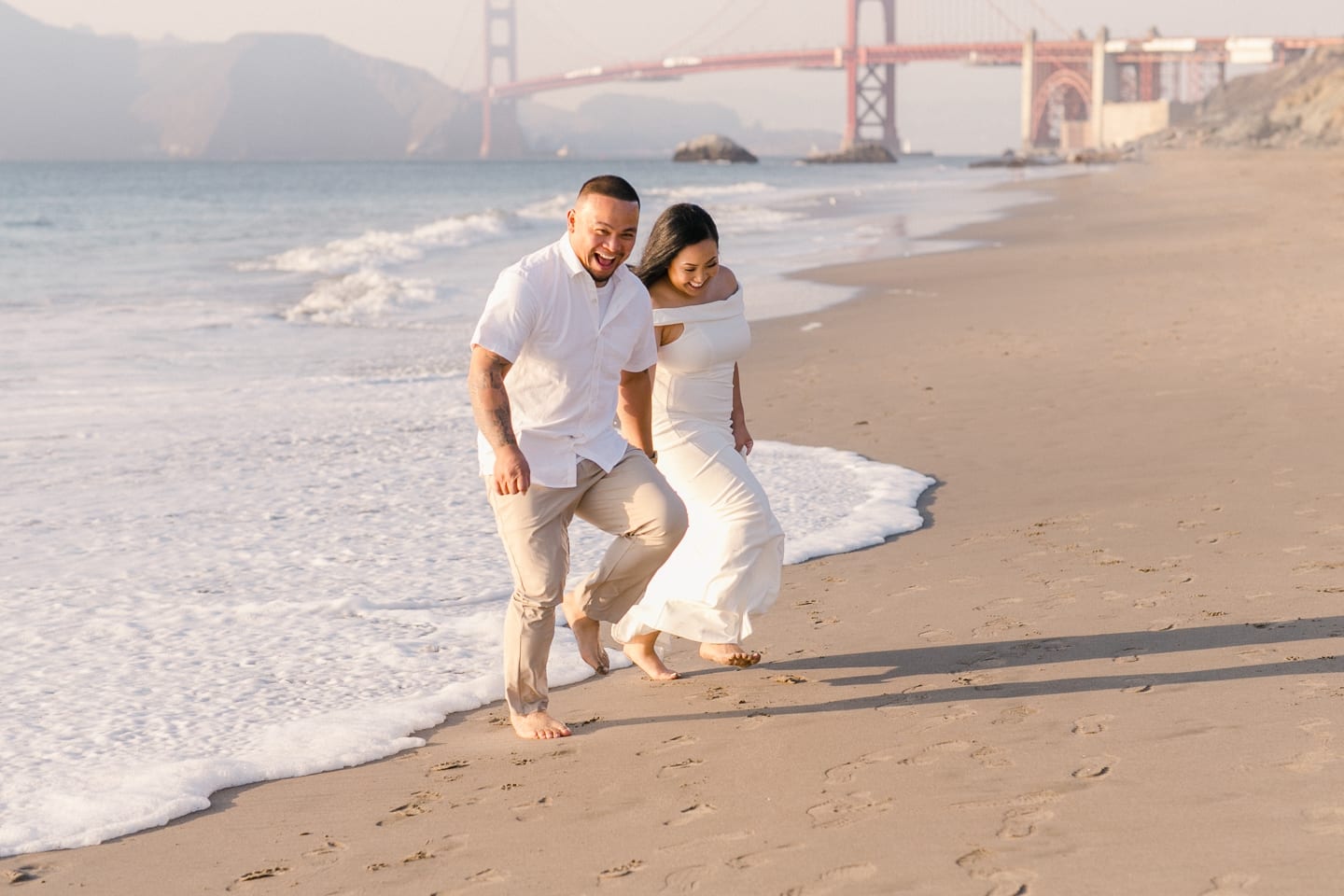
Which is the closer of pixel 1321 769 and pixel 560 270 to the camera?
pixel 1321 769

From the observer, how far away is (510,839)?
241 cm

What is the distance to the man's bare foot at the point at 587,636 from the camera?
3.26 meters

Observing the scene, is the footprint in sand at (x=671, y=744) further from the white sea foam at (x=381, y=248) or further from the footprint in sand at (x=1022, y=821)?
the white sea foam at (x=381, y=248)

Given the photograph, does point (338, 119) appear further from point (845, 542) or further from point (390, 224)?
point (845, 542)

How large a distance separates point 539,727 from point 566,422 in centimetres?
65

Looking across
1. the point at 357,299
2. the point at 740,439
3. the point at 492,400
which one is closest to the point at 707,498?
the point at 740,439

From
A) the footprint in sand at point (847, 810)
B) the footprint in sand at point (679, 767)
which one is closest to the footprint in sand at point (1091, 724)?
the footprint in sand at point (847, 810)

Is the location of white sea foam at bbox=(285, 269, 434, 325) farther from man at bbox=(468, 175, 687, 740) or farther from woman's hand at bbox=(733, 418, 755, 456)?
man at bbox=(468, 175, 687, 740)

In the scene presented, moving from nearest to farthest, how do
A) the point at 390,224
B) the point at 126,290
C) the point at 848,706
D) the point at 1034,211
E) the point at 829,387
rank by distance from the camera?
the point at 848,706 → the point at 829,387 → the point at 126,290 → the point at 1034,211 → the point at 390,224

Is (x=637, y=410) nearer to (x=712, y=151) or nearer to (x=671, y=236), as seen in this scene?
(x=671, y=236)

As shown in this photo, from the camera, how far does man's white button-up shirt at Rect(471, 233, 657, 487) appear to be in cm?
274

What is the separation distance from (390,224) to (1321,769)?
29180 millimetres

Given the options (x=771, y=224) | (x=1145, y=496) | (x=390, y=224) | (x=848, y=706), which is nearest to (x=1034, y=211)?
(x=771, y=224)

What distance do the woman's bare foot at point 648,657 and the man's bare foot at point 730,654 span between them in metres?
0.10
